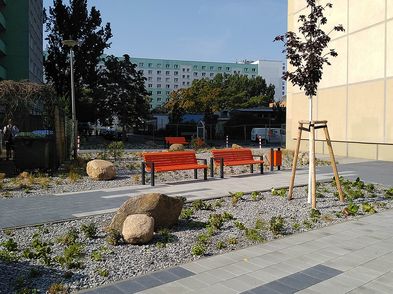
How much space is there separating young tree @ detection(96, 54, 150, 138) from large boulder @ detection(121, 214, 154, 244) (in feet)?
120

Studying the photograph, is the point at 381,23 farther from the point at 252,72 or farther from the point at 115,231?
the point at 252,72

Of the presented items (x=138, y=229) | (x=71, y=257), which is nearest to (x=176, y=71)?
(x=138, y=229)

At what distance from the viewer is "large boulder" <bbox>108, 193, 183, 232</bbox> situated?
258 inches

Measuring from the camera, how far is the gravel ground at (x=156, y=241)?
4824 mm

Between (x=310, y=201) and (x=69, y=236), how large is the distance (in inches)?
197

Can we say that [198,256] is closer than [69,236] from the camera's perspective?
Yes

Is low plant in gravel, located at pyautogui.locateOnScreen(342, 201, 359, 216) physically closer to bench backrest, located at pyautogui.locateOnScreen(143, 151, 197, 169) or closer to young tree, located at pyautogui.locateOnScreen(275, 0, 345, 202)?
young tree, located at pyautogui.locateOnScreen(275, 0, 345, 202)

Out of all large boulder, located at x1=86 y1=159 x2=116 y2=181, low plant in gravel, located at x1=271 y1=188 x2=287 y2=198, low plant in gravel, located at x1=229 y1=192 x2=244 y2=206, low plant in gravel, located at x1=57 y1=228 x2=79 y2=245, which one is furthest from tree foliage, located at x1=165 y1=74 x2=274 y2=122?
low plant in gravel, located at x1=57 y1=228 x2=79 y2=245

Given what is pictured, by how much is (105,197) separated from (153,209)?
A: 11.6 feet

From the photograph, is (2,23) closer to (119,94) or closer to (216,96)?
(119,94)

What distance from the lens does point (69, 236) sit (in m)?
6.20

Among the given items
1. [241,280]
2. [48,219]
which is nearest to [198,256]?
[241,280]

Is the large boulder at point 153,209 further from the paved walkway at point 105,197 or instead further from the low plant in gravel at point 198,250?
the paved walkway at point 105,197

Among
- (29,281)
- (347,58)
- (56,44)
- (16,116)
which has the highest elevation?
(56,44)
